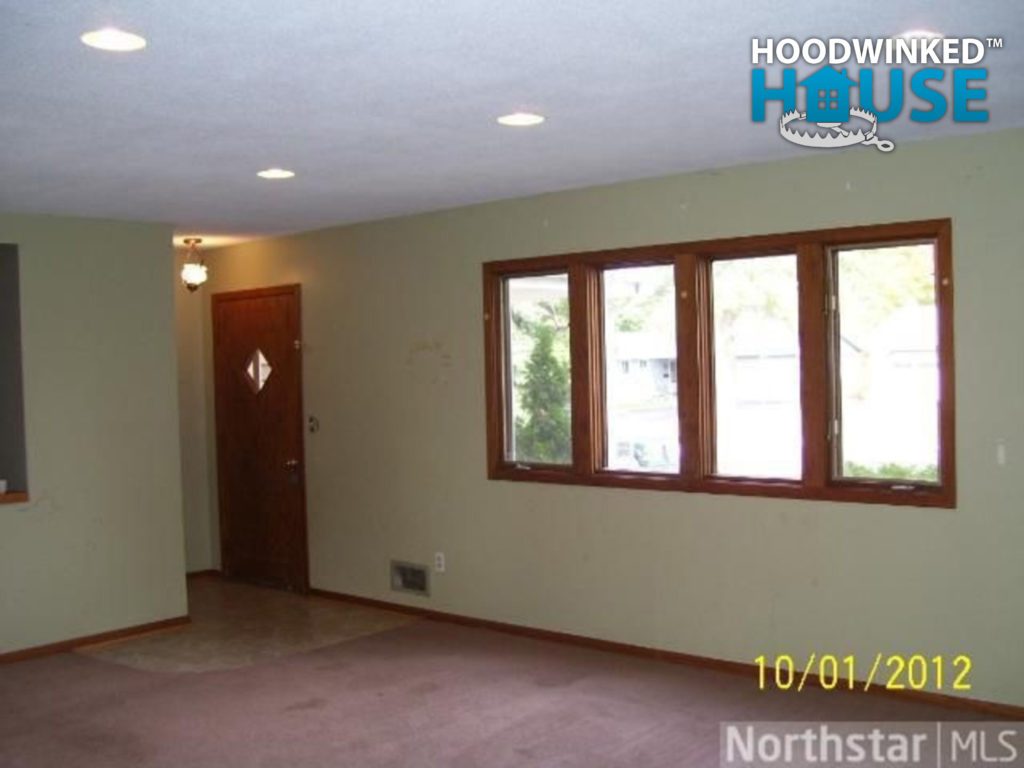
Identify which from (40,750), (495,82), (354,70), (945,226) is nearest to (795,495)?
(945,226)

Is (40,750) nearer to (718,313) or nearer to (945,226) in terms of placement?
(718,313)

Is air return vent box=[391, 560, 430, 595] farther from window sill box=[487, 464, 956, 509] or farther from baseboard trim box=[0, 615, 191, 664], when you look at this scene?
baseboard trim box=[0, 615, 191, 664]

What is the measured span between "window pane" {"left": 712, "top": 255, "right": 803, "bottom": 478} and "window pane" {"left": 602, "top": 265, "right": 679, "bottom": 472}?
0.24m

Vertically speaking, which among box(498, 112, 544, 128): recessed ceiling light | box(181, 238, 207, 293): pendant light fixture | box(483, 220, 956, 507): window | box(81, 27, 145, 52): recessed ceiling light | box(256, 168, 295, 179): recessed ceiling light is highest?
box(256, 168, 295, 179): recessed ceiling light

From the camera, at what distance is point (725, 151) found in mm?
4652

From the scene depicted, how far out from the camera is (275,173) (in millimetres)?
4906

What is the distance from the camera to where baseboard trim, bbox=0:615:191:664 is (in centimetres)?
569

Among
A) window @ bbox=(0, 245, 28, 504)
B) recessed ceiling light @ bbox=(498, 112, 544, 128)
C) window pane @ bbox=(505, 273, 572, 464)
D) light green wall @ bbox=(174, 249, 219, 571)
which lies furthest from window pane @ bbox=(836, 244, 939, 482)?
light green wall @ bbox=(174, 249, 219, 571)

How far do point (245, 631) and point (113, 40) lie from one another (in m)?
4.06

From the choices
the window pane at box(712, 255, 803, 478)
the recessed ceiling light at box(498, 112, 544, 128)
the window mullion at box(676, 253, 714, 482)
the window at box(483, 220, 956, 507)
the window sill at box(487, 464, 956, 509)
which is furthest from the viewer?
the window mullion at box(676, 253, 714, 482)

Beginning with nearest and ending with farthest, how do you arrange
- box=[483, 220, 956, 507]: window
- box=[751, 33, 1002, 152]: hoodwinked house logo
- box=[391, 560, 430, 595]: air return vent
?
1. box=[751, 33, 1002, 152]: hoodwinked house logo
2. box=[483, 220, 956, 507]: window
3. box=[391, 560, 430, 595]: air return vent

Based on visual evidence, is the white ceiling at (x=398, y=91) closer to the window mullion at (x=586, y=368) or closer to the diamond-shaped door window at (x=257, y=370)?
the window mullion at (x=586, y=368)

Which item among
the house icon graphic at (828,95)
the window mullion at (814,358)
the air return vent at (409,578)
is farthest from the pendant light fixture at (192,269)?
the house icon graphic at (828,95)

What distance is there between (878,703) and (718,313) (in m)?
1.91
